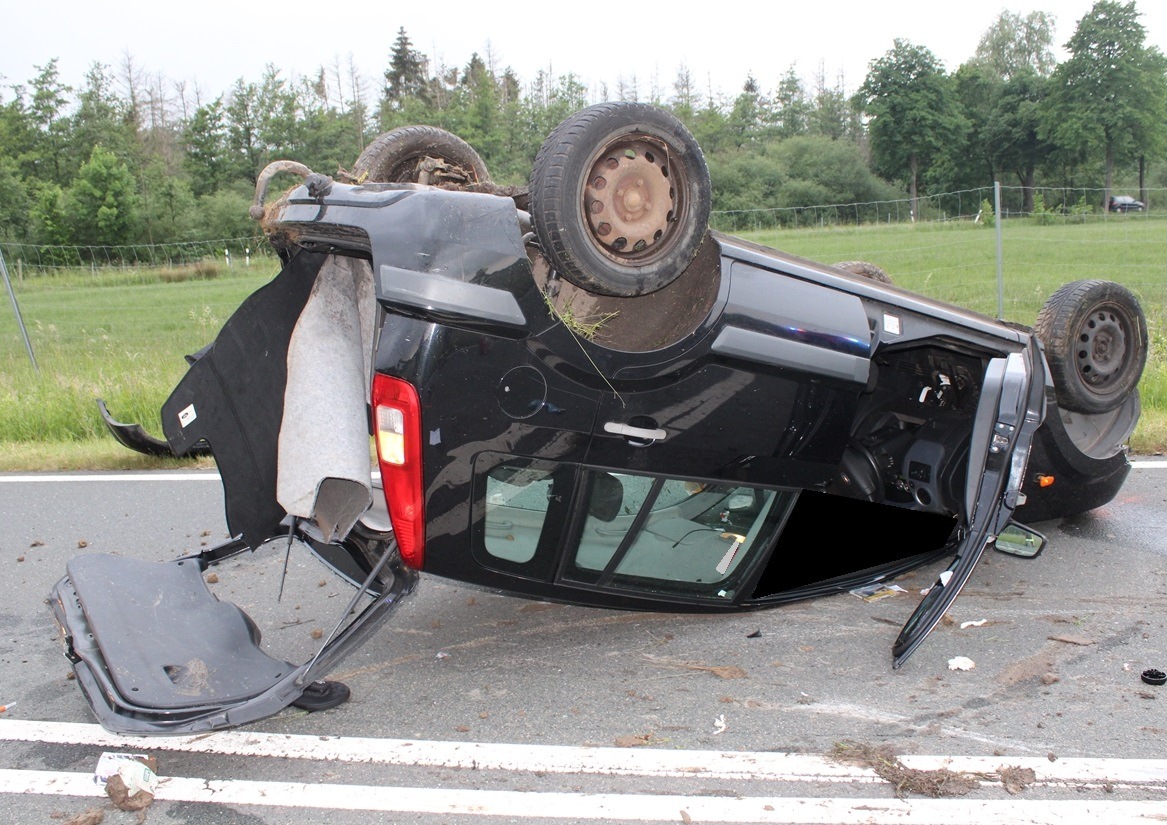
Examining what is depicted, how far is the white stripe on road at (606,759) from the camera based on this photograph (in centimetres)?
288

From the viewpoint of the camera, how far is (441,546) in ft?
10.5

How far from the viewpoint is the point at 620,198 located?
3064mm

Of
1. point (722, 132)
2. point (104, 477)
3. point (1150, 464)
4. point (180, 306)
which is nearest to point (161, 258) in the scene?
point (180, 306)

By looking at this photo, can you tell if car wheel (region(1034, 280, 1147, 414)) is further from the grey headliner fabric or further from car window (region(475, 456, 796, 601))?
the grey headliner fabric

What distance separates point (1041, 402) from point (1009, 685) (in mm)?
1079

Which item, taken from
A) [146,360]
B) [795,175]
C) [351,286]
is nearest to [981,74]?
[795,175]

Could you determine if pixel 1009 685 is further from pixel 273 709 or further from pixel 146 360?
pixel 146 360

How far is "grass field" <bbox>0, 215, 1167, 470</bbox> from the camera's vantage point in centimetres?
823

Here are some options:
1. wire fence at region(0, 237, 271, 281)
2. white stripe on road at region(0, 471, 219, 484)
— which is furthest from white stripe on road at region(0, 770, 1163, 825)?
wire fence at region(0, 237, 271, 281)

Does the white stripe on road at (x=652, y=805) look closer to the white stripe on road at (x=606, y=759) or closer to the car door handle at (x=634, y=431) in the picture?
the white stripe on road at (x=606, y=759)

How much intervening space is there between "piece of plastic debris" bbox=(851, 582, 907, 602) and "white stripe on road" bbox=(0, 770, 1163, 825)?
4.84 ft

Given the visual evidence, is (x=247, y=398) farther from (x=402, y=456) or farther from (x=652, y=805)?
(x=652, y=805)

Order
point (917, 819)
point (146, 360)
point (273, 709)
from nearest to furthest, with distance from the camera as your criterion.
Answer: point (917, 819) < point (273, 709) < point (146, 360)

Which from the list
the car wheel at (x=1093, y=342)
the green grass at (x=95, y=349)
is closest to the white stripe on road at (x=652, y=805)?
the car wheel at (x=1093, y=342)
